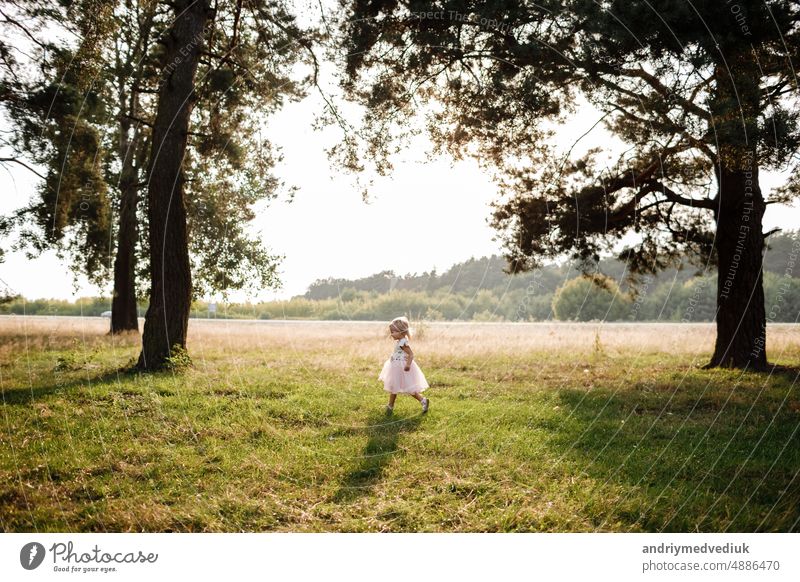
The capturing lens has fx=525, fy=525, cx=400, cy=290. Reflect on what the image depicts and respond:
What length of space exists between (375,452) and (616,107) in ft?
22.6

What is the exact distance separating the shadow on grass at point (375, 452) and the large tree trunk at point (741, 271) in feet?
23.5

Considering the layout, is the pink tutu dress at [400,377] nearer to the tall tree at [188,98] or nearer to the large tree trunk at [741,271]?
the tall tree at [188,98]

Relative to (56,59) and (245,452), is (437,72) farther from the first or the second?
(245,452)

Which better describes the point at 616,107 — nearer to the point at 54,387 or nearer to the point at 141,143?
the point at 54,387

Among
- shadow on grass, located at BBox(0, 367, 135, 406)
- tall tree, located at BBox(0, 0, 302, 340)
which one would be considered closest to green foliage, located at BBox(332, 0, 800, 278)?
tall tree, located at BBox(0, 0, 302, 340)

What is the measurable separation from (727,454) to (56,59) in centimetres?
1035

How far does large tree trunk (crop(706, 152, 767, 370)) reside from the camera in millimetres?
10117

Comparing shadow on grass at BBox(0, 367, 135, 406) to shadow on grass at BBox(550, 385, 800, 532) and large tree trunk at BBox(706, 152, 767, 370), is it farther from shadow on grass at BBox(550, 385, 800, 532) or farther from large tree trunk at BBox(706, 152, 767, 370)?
large tree trunk at BBox(706, 152, 767, 370)

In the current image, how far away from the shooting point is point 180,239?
10117 mm

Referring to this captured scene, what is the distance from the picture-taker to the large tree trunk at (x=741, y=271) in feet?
33.2

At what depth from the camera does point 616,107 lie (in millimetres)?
8711
